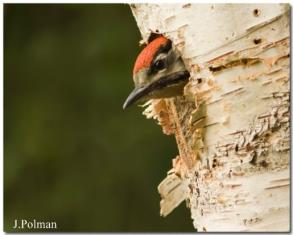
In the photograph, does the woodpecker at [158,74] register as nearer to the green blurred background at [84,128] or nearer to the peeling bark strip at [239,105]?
the peeling bark strip at [239,105]

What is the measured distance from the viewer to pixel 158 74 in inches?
103

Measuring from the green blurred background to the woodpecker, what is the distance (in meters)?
1.65

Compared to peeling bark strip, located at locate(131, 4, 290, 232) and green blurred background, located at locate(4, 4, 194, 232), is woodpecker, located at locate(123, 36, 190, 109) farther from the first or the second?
green blurred background, located at locate(4, 4, 194, 232)

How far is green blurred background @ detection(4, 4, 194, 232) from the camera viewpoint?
4285 mm

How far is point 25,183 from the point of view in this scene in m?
4.30

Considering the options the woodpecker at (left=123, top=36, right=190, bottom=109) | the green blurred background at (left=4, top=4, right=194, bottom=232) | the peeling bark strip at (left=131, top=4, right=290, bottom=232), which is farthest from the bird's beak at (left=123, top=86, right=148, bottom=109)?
the green blurred background at (left=4, top=4, right=194, bottom=232)

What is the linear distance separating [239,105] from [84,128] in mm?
2181

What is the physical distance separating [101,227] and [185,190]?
1.38 metres

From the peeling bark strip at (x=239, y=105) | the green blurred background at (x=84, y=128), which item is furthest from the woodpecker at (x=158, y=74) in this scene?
the green blurred background at (x=84, y=128)

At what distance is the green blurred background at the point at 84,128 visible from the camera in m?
4.29

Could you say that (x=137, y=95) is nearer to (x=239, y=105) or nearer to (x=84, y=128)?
(x=239, y=105)

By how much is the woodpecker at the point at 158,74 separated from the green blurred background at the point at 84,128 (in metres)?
1.65

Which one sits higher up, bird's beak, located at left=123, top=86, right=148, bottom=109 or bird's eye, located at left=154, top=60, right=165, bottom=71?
bird's eye, located at left=154, top=60, right=165, bottom=71

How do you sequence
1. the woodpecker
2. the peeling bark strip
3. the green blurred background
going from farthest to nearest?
the green blurred background → the woodpecker → the peeling bark strip
